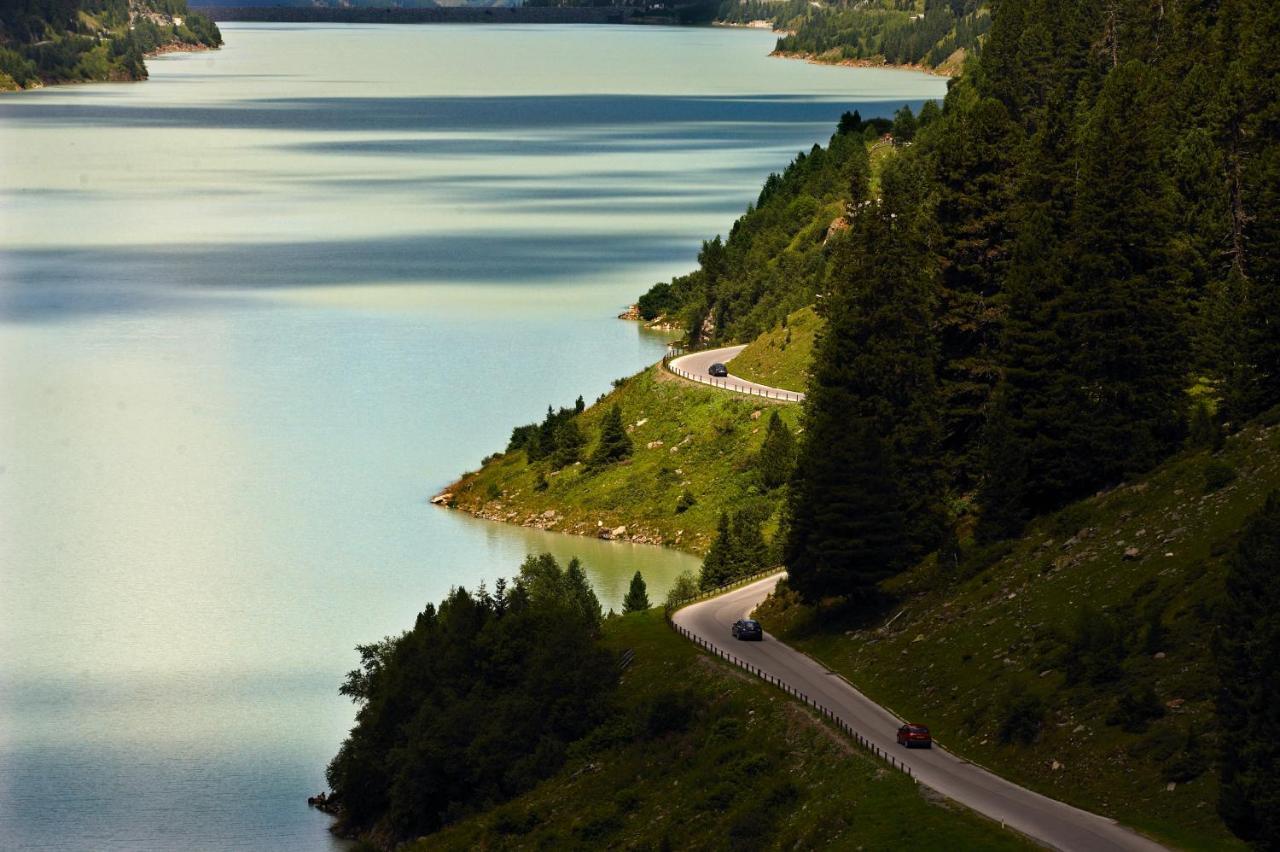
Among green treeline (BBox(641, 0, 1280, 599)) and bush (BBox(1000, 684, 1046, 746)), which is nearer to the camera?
bush (BBox(1000, 684, 1046, 746))

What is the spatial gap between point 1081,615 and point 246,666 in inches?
1292

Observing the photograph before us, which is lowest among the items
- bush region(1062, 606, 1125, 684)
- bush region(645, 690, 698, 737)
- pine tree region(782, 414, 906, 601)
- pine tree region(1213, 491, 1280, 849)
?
bush region(645, 690, 698, 737)

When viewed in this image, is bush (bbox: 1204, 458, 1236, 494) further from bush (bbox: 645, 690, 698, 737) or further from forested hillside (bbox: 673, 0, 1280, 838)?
bush (bbox: 645, 690, 698, 737)

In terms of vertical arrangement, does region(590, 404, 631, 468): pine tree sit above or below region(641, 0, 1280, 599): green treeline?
below

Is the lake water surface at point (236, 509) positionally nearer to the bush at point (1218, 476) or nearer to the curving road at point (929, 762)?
the curving road at point (929, 762)

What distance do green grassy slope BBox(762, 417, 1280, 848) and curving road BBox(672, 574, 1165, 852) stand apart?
55 centimetres

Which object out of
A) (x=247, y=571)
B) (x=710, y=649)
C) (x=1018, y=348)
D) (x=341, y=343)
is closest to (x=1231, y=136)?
(x=1018, y=348)

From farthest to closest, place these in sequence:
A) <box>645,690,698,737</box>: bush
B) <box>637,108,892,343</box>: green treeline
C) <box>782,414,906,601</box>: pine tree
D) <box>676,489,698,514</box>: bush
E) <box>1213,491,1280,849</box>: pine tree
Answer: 1. <box>637,108,892,343</box>: green treeline
2. <box>676,489,698,514</box>: bush
3. <box>782,414,906,601</box>: pine tree
4. <box>645,690,698,737</box>: bush
5. <box>1213,491,1280,849</box>: pine tree

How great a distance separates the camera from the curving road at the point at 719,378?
10869 centimetres

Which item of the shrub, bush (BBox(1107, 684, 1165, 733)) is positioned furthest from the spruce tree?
bush (BBox(1107, 684, 1165, 733))

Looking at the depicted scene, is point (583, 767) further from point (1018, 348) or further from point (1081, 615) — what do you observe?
point (1018, 348)

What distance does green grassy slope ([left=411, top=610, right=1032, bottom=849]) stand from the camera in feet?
162

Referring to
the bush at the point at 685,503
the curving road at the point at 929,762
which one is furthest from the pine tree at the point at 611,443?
the curving road at the point at 929,762

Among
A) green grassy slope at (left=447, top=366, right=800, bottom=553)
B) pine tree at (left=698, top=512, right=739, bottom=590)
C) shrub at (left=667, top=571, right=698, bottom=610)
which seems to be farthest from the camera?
green grassy slope at (left=447, top=366, right=800, bottom=553)
